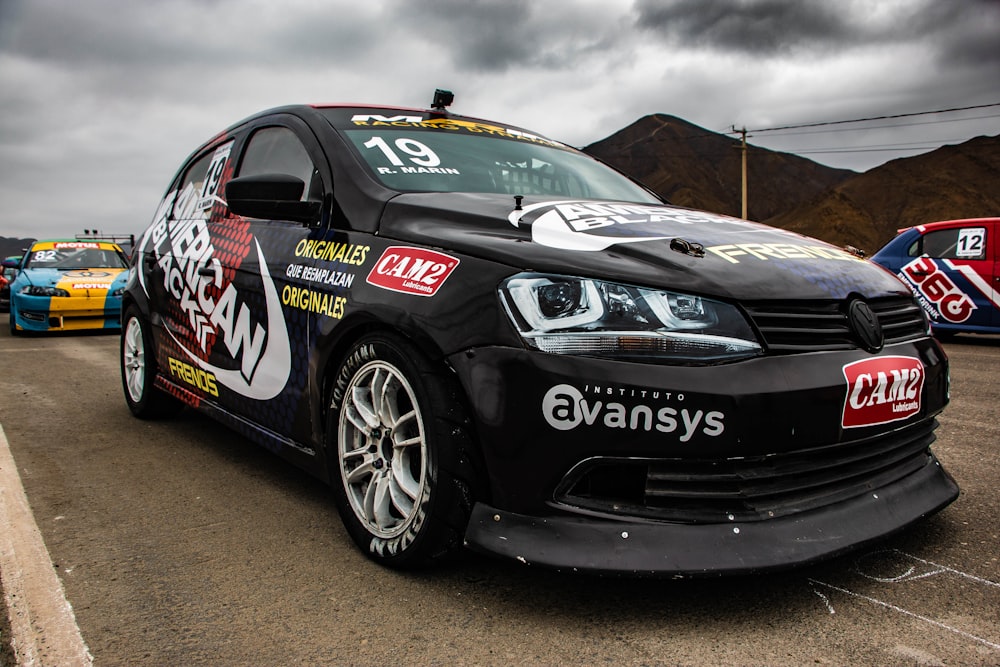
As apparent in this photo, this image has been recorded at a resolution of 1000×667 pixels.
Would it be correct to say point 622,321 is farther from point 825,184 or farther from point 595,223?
point 825,184

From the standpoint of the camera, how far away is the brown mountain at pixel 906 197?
110 metres

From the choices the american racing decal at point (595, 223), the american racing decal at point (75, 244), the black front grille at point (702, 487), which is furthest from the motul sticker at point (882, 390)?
the american racing decal at point (75, 244)

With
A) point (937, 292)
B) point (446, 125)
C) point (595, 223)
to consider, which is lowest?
point (937, 292)

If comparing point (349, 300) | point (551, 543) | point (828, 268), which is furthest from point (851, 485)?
point (349, 300)

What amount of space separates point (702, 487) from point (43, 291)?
11.2 metres

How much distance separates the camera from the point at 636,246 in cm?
228

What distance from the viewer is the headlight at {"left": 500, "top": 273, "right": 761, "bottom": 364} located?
2.06 metres

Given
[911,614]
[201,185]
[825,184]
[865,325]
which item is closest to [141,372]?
[201,185]

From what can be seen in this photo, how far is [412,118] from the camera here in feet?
11.6

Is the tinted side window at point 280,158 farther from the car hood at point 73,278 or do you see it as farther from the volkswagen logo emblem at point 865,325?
the car hood at point 73,278

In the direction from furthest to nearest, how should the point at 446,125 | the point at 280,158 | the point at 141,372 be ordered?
1. the point at 141,372
2. the point at 446,125
3. the point at 280,158

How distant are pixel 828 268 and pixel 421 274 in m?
1.23

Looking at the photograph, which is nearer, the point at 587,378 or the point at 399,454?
the point at 587,378

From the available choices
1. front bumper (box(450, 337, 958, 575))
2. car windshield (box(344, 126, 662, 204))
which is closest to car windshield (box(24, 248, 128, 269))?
car windshield (box(344, 126, 662, 204))
